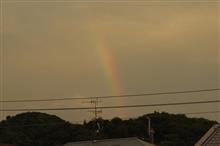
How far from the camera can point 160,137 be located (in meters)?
80.2

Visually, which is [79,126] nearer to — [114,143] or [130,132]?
[130,132]

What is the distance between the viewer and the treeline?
70.2 metres

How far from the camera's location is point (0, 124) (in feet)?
243

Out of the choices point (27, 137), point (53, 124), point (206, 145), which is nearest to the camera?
point (206, 145)

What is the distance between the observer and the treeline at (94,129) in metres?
70.2

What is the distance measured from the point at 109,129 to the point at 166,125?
335 inches

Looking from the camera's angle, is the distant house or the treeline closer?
the distant house

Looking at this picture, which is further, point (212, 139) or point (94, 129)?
point (94, 129)

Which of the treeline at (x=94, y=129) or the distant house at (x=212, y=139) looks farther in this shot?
the treeline at (x=94, y=129)

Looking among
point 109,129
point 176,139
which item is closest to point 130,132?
point 109,129

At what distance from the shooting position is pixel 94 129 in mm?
76062

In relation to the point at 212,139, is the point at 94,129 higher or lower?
higher

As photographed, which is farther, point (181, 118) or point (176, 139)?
point (181, 118)

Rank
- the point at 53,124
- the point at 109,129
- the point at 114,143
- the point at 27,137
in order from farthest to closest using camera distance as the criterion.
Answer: the point at 109,129, the point at 53,124, the point at 27,137, the point at 114,143
